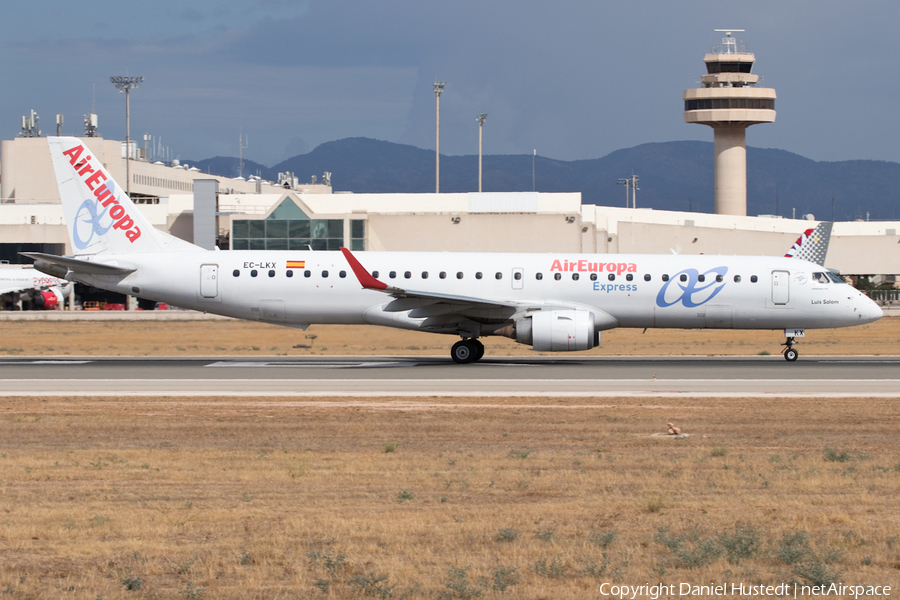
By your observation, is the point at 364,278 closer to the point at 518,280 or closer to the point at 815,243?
the point at 518,280

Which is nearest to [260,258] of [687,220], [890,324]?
[890,324]

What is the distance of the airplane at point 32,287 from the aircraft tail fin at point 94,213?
1797 inches

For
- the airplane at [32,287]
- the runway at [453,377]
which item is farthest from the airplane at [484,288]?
the airplane at [32,287]

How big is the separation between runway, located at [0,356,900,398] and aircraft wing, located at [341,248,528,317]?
1.81 m

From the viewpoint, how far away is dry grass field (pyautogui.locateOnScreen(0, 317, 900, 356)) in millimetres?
36594

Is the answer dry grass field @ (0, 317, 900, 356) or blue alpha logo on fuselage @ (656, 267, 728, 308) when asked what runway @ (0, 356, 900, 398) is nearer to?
blue alpha logo on fuselage @ (656, 267, 728, 308)

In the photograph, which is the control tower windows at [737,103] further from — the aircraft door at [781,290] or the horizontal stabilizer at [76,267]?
the horizontal stabilizer at [76,267]

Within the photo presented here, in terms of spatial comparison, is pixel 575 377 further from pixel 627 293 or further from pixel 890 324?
pixel 890 324

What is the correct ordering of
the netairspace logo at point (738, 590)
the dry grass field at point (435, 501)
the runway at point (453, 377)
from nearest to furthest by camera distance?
the netairspace logo at point (738, 590) < the dry grass field at point (435, 501) < the runway at point (453, 377)

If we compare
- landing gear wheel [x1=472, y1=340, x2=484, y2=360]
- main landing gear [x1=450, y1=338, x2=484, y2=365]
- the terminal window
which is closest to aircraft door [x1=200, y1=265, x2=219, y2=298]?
main landing gear [x1=450, y1=338, x2=484, y2=365]

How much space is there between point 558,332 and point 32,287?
2319 inches

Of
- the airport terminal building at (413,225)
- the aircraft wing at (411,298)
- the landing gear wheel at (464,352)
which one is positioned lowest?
the landing gear wheel at (464,352)

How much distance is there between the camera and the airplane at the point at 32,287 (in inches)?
2992

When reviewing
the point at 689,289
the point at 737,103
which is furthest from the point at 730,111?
the point at 689,289
